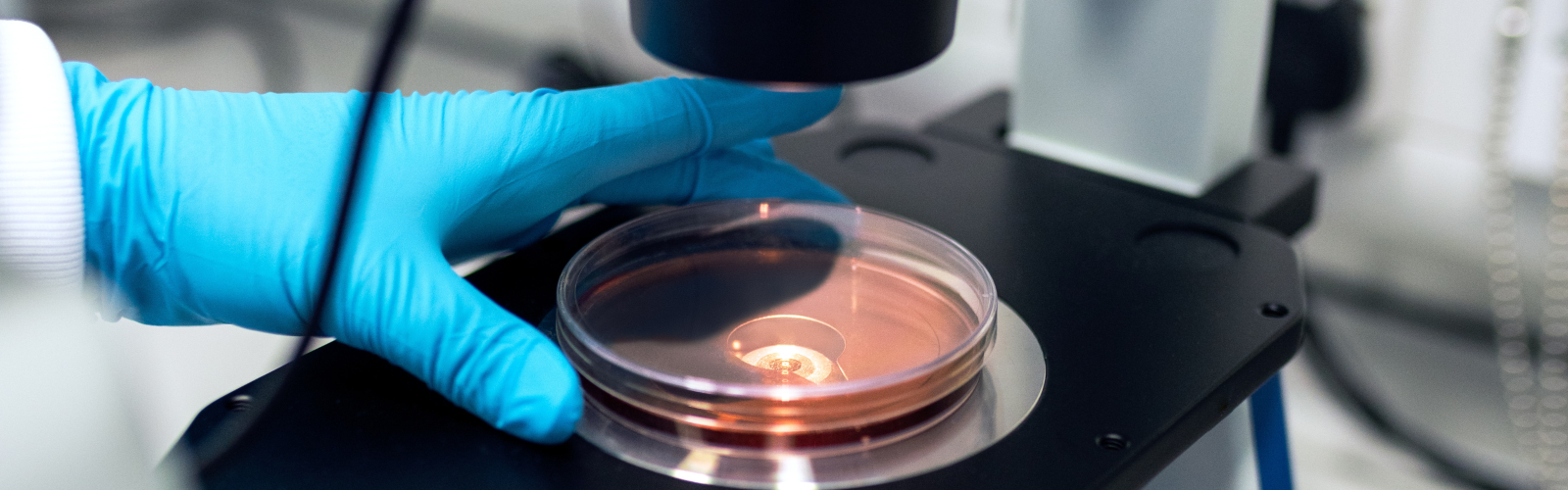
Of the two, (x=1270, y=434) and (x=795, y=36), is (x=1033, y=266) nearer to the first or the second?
(x=1270, y=434)

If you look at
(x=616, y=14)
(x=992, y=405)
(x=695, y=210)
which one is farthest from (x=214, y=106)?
(x=616, y=14)

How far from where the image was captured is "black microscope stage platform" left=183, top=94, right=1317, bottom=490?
0.64m

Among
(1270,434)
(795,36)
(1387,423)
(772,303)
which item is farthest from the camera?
(1387,423)

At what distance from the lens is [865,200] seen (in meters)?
0.96

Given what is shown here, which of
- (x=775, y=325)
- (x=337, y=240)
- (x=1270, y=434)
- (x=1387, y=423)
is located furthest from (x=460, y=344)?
(x=1387, y=423)

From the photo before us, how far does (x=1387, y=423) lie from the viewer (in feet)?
4.43

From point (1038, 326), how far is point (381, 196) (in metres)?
0.43

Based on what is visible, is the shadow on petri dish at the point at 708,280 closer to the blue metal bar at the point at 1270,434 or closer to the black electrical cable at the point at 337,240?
the black electrical cable at the point at 337,240

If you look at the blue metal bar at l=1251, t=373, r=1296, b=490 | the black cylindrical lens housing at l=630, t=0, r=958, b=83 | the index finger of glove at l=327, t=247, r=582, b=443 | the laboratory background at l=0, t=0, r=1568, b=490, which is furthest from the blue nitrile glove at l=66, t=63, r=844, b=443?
the blue metal bar at l=1251, t=373, r=1296, b=490

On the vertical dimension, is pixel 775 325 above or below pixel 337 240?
below

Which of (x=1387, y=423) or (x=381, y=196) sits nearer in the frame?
(x=381, y=196)

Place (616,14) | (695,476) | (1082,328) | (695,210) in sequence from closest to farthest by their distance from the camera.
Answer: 1. (695,476)
2. (1082,328)
3. (695,210)
4. (616,14)

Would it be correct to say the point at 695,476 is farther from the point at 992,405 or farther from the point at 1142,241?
the point at 1142,241

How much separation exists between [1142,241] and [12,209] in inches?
29.0
